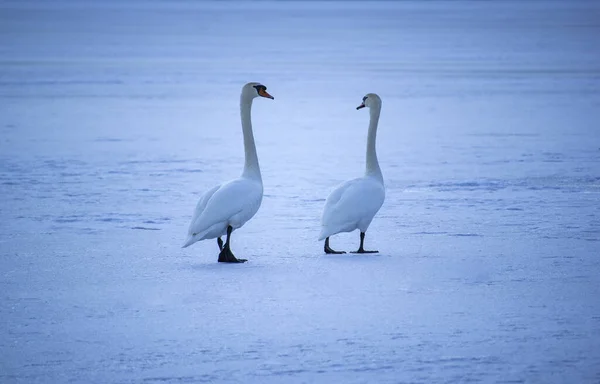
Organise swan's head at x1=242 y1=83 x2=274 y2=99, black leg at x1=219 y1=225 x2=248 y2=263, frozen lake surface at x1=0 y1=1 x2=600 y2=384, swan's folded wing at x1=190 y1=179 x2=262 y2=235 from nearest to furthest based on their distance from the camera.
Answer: frozen lake surface at x1=0 y1=1 x2=600 y2=384, swan's folded wing at x1=190 y1=179 x2=262 y2=235, black leg at x1=219 y1=225 x2=248 y2=263, swan's head at x1=242 y1=83 x2=274 y2=99

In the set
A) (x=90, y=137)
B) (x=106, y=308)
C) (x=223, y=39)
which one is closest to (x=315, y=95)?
(x=90, y=137)

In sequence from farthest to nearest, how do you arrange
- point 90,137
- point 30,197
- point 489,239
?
point 90,137
point 30,197
point 489,239

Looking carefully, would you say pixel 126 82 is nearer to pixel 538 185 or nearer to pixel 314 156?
pixel 314 156

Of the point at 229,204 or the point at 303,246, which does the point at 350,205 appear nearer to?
the point at 303,246

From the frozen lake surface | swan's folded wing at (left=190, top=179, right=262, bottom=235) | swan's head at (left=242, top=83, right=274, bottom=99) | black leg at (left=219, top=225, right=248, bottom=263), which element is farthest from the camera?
swan's head at (left=242, top=83, right=274, bottom=99)

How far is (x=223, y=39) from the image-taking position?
40.0 meters

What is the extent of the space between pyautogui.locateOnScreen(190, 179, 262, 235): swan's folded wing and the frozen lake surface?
26cm

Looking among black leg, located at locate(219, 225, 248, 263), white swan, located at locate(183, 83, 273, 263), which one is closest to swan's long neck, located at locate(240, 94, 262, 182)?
white swan, located at locate(183, 83, 273, 263)

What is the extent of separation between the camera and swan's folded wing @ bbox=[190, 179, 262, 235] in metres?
5.65

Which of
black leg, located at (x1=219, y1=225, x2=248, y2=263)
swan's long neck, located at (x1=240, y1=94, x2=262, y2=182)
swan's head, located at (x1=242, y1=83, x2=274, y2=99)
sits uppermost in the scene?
swan's head, located at (x1=242, y1=83, x2=274, y2=99)

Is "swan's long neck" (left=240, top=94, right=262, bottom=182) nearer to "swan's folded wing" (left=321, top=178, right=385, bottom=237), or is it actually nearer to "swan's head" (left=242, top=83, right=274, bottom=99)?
"swan's head" (left=242, top=83, right=274, bottom=99)

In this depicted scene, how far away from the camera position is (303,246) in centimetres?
627

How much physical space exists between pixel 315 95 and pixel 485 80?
12.0ft

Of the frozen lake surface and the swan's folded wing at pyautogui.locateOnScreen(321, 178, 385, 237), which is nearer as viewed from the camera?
the frozen lake surface
